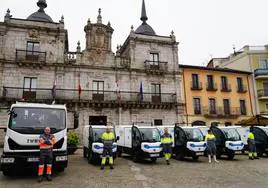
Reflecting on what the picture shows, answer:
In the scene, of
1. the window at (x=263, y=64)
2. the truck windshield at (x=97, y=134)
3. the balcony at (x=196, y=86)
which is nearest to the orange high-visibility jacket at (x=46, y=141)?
the truck windshield at (x=97, y=134)

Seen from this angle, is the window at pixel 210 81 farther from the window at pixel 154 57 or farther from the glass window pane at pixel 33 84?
the glass window pane at pixel 33 84

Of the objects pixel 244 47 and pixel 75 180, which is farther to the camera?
pixel 244 47

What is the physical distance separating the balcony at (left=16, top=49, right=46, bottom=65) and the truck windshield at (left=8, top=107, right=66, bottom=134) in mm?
14357

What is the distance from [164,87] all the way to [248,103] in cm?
1241

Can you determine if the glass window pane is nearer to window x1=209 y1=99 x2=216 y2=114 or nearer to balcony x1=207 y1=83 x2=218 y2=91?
balcony x1=207 y1=83 x2=218 y2=91

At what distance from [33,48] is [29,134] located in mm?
16620

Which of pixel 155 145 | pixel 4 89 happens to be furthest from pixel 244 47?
pixel 4 89

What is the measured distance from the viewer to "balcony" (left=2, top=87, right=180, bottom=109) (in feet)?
65.0

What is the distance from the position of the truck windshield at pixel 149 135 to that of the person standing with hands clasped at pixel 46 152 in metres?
5.31

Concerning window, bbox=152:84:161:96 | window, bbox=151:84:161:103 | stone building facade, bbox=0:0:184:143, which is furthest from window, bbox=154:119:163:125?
window, bbox=152:84:161:96

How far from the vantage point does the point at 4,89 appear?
19.4m

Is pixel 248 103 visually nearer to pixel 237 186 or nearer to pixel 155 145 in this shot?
pixel 155 145

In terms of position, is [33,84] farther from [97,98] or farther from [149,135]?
[149,135]

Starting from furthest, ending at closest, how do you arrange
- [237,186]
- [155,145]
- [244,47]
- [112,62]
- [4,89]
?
[244,47]
[112,62]
[4,89]
[155,145]
[237,186]
